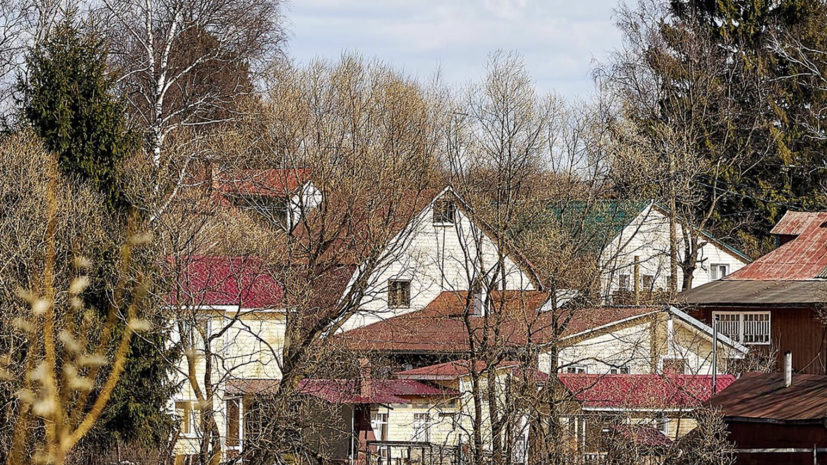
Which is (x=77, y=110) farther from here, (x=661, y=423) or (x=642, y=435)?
(x=661, y=423)

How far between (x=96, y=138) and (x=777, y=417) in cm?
A: 1429

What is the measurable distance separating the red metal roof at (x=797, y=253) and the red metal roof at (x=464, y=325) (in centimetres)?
1079

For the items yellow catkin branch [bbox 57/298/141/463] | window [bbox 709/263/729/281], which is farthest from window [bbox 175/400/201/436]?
window [bbox 709/263/729/281]

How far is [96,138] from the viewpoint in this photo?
2128 cm

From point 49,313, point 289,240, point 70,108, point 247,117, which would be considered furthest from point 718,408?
point 49,313

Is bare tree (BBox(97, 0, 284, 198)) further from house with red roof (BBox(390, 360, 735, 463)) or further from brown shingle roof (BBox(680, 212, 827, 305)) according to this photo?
brown shingle roof (BBox(680, 212, 827, 305))

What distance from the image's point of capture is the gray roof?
102 feet

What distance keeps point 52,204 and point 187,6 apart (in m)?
22.4

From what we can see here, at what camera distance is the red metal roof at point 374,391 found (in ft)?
67.8

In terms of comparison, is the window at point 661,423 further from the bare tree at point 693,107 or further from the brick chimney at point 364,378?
the bare tree at point 693,107

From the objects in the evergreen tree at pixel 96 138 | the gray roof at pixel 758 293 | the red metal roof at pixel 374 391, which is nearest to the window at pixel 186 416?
the evergreen tree at pixel 96 138

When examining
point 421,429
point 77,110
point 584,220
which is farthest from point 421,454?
point 77,110

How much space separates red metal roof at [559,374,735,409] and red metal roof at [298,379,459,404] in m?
3.30

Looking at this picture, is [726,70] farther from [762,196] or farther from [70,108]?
[70,108]
